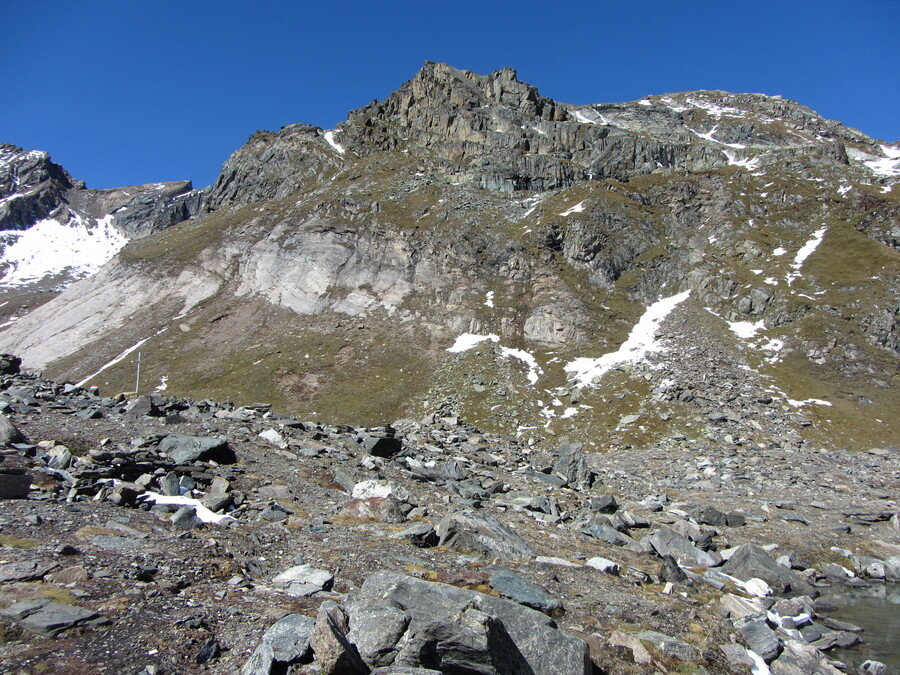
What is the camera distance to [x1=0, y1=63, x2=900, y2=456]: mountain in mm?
56281

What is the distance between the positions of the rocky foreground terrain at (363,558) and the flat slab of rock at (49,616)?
0.10 ft

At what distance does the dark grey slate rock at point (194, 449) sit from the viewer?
18.8m

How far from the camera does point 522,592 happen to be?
12.2m

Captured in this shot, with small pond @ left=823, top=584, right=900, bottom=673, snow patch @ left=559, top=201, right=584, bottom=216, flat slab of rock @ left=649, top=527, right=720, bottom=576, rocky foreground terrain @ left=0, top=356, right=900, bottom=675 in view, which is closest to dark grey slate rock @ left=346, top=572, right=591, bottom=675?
rocky foreground terrain @ left=0, top=356, right=900, bottom=675

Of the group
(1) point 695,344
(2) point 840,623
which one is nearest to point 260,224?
(1) point 695,344

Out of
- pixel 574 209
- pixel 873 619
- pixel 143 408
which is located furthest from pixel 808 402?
pixel 143 408

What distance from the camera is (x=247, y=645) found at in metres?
7.98

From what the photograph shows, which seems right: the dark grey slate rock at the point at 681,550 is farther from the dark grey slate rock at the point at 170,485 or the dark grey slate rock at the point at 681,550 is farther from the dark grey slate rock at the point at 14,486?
the dark grey slate rock at the point at 14,486

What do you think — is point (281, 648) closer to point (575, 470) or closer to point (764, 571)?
point (764, 571)

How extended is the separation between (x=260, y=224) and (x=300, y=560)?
101 metres

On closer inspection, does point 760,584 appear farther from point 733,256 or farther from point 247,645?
point 733,256

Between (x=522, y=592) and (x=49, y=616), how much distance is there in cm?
946

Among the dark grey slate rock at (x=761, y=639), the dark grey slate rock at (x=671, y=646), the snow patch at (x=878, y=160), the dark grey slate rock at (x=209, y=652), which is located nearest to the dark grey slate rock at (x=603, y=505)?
the dark grey slate rock at (x=761, y=639)

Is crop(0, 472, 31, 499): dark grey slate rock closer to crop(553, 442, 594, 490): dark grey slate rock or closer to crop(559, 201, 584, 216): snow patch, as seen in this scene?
crop(553, 442, 594, 490): dark grey slate rock
